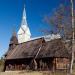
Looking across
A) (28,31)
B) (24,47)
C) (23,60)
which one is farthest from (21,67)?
(28,31)

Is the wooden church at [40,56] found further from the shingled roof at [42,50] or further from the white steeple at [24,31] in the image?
the white steeple at [24,31]

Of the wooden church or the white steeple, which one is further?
the white steeple

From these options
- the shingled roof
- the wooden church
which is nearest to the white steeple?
the wooden church

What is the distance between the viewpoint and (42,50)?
53.2 m

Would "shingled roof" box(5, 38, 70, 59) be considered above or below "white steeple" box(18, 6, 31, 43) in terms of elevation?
below

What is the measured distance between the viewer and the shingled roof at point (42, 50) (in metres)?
48.6

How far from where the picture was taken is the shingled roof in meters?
48.6

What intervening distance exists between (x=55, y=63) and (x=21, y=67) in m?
12.3

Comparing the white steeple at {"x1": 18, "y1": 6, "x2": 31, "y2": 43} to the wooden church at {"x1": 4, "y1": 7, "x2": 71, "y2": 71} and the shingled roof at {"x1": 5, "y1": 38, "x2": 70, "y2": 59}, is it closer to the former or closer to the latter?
the wooden church at {"x1": 4, "y1": 7, "x2": 71, "y2": 71}

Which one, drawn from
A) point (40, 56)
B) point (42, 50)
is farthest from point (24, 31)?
point (40, 56)

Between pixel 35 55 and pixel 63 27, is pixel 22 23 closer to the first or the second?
pixel 35 55

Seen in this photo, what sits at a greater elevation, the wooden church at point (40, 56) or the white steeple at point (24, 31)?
the white steeple at point (24, 31)

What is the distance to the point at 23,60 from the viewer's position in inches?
2243

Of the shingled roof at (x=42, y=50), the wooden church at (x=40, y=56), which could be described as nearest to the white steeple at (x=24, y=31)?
the wooden church at (x=40, y=56)
